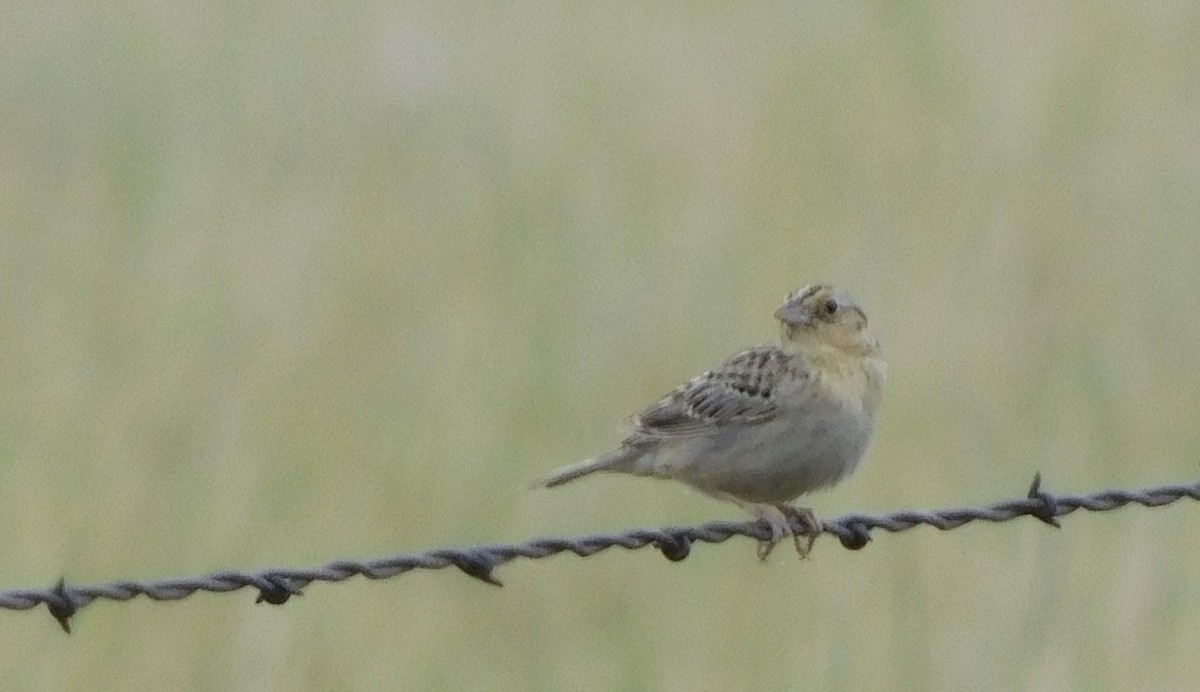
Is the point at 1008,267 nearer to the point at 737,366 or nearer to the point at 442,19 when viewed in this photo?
the point at 737,366

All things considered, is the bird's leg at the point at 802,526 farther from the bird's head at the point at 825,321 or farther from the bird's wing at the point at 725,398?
the bird's head at the point at 825,321

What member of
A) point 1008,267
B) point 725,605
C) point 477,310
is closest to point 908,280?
point 1008,267

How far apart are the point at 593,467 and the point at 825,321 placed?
76cm

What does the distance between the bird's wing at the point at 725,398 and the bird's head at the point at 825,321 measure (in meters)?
0.08

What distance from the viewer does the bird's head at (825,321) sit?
6898 millimetres

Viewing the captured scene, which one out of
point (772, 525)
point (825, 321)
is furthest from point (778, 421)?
point (772, 525)

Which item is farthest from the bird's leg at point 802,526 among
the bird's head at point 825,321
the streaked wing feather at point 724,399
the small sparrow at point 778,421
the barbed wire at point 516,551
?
the bird's head at point 825,321

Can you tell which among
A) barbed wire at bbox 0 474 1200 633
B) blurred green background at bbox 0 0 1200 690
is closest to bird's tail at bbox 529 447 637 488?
blurred green background at bbox 0 0 1200 690

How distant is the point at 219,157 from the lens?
958cm

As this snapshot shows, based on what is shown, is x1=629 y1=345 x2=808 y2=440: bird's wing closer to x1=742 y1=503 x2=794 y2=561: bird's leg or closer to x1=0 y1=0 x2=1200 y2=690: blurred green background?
x1=742 y1=503 x2=794 y2=561: bird's leg

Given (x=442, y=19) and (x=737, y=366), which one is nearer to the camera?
(x=737, y=366)

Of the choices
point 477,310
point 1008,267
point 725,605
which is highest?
point 1008,267

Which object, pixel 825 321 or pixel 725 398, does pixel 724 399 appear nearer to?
pixel 725 398

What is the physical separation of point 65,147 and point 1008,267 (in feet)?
11.8
